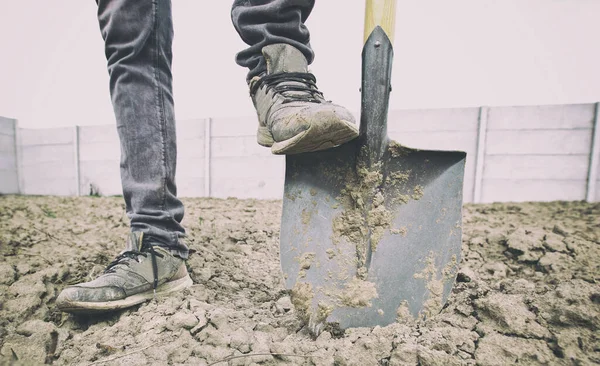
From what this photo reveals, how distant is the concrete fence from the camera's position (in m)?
3.39

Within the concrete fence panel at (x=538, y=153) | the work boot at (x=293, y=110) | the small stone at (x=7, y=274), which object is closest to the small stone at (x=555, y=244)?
the work boot at (x=293, y=110)

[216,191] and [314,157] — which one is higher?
[314,157]

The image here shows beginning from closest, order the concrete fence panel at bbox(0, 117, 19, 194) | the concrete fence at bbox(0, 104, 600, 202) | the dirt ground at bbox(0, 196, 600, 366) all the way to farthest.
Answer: the dirt ground at bbox(0, 196, 600, 366)
the concrete fence at bbox(0, 104, 600, 202)
the concrete fence panel at bbox(0, 117, 19, 194)

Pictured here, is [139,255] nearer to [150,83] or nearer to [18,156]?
[150,83]

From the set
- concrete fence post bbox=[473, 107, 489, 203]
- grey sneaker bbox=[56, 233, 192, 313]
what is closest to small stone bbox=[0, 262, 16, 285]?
grey sneaker bbox=[56, 233, 192, 313]

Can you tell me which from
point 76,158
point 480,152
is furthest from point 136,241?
point 76,158

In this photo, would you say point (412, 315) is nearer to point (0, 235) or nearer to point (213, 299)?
point (213, 299)

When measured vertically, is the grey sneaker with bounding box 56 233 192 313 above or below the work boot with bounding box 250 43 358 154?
below

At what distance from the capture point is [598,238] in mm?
1541

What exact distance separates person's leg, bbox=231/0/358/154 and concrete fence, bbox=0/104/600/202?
9.80ft

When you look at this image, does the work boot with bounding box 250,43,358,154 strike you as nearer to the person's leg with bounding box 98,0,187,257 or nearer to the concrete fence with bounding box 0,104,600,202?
the person's leg with bounding box 98,0,187,257

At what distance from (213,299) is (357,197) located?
23.2 inches

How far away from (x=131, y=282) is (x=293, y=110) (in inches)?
28.1

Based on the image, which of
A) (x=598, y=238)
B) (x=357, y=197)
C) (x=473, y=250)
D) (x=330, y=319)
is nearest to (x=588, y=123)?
(x=598, y=238)
